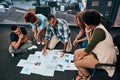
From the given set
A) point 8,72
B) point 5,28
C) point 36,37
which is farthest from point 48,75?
point 5,28

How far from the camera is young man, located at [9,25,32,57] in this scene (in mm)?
2746

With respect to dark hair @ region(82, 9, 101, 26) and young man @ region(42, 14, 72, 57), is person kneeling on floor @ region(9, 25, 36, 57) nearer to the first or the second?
young man @ region(42, 14, 72, 57)

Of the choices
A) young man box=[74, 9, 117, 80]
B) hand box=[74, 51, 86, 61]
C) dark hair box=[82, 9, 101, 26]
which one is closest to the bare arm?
hand box=[74, 51, 86, 61]

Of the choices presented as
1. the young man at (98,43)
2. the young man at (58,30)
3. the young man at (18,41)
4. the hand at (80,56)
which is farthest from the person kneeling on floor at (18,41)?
the young man at (98,43)

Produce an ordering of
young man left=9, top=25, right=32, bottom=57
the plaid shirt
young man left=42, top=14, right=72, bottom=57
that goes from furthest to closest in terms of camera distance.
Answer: young man left=9, top=25, right=32, bottom=57
the plaid shirt
young man left=42, top=14, right=72, bottom=57

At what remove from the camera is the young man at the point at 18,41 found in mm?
2746

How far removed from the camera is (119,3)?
156 inches

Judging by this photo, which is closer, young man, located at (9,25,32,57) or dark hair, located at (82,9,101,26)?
dark hair, located at (82,9,101,26)

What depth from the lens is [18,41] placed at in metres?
2.80

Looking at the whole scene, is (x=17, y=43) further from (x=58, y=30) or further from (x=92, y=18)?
(x=92, y=18)

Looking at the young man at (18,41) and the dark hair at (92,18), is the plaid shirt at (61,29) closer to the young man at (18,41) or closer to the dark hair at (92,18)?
the young man at (18,41)

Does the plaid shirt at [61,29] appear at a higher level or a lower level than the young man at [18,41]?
higher

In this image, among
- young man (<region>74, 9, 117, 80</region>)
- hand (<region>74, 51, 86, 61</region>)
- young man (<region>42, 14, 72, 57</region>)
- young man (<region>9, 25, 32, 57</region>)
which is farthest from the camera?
young man (<region>9, 25, 32, 57</region>)

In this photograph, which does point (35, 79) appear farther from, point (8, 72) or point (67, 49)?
point (67, 49)
